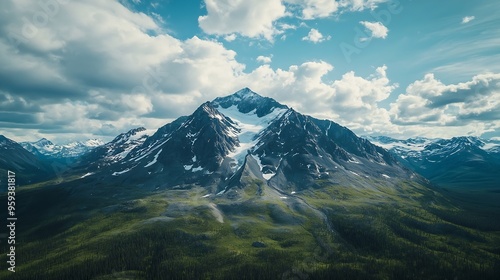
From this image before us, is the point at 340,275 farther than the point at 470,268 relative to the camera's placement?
No

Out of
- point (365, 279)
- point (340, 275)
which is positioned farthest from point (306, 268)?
point (365, 279)

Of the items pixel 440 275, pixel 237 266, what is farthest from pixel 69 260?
pixel 440 275

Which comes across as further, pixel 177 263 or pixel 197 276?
pixel 177 263

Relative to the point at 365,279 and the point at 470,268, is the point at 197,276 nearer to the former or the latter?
the point at 365,279

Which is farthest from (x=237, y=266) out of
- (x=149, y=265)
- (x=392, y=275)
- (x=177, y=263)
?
(x=392, y=275)

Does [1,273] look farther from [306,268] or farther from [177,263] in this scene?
[306,268]

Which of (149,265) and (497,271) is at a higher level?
(149,265)

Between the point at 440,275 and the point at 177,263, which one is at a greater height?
the point at 177,263

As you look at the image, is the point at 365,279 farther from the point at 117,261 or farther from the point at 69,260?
the point at 69,260
